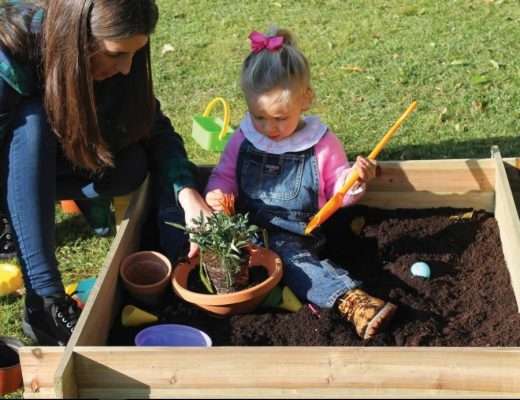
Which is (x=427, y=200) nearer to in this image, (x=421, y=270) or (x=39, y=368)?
(x=421, y=270)

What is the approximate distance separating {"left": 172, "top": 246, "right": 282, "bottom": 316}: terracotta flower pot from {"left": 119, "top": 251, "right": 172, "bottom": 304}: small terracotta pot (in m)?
0.06

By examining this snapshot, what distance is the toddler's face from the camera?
103 inches

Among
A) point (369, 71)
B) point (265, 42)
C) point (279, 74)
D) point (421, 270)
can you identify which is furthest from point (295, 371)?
point (369, 71)

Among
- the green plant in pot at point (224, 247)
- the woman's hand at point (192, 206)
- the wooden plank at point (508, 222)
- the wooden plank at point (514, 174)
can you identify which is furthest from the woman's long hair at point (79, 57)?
the wooden plank at point (514, 174)

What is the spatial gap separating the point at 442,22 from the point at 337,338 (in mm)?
3232

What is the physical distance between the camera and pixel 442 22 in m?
4.97

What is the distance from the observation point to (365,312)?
231 cm

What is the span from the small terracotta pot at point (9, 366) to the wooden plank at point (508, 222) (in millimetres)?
1560

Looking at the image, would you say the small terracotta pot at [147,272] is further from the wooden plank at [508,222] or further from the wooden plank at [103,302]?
the wooden plank at [508,222]

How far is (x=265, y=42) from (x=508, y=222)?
1027 mm

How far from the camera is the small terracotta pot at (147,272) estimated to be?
8.29 feet

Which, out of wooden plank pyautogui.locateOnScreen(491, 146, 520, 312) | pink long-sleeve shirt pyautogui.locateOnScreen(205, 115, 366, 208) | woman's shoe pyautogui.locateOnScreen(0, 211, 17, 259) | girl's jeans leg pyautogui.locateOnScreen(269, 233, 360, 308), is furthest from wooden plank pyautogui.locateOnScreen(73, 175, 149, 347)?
wooden plank pyautogui.locateOnScreen(491, 146, 520, 312)

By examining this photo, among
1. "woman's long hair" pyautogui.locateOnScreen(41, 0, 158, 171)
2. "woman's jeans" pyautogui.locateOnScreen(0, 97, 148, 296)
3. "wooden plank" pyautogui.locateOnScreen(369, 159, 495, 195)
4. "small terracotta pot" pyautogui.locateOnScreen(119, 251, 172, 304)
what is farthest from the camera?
"wooden plank" pyautogui.locateOnScreen(369, 159, 495, 195)

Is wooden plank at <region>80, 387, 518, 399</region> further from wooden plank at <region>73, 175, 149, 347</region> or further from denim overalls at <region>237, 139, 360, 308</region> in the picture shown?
denim overalls at <region>237, 139, 360, 308</region>
